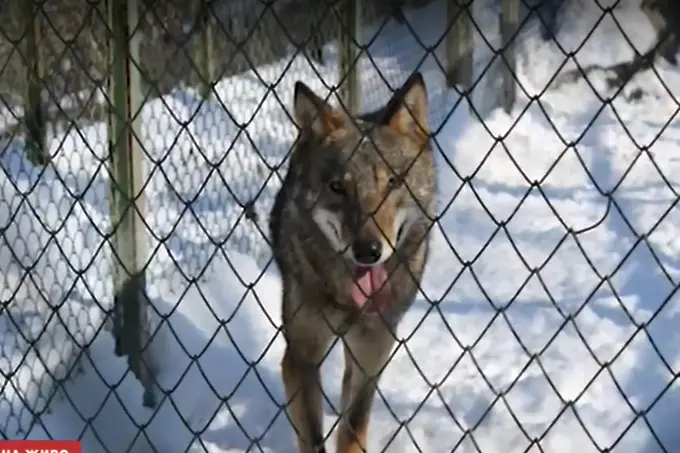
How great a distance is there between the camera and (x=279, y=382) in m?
3.61

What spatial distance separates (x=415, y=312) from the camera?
4.28 meters

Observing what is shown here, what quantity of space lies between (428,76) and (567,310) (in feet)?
13.2

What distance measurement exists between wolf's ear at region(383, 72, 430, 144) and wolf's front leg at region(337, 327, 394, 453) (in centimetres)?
66

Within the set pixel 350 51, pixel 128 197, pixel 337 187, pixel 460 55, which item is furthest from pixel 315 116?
pixel 460 55

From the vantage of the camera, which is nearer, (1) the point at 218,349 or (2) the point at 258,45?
(1) the point at 218,349

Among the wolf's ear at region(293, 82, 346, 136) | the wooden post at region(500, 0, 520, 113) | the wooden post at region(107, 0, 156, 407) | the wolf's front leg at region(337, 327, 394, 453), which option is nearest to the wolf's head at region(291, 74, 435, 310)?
the wolf's ear at region(293, 82, 346, 136)

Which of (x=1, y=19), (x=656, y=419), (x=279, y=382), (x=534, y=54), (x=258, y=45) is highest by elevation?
(x=534, y=54)

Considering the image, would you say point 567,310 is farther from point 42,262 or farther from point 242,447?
point 42,262

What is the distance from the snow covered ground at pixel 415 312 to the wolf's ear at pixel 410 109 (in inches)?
5.4

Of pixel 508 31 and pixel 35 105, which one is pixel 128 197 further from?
pixel 508 31

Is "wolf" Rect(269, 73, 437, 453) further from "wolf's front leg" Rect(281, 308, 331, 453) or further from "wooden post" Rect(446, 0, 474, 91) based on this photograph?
"wooden post" Rect(446, 0, 474, 91)

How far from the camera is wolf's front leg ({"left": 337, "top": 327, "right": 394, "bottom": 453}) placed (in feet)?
9.98

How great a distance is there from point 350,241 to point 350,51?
333 cm

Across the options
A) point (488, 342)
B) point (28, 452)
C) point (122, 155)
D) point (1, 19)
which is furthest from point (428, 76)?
point (28, 452)
